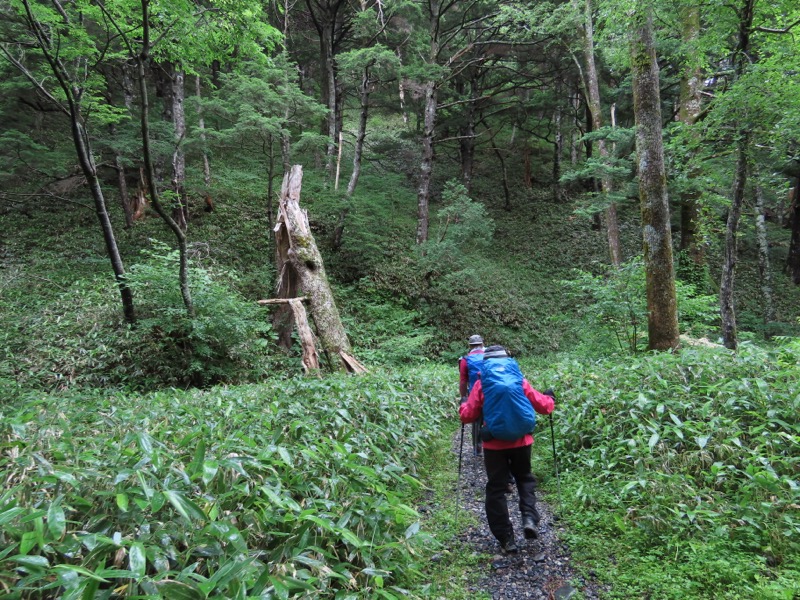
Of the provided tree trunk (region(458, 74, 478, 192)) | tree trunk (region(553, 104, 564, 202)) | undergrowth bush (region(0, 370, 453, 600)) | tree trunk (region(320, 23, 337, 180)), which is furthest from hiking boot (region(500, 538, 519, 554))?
tree trunk (region(553, 104, 564, 202))

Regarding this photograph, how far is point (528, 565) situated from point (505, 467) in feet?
2.43

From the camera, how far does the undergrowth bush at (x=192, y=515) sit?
1.82m

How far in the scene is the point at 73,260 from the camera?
11969 millimetres

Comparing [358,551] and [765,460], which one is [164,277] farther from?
[765,460]

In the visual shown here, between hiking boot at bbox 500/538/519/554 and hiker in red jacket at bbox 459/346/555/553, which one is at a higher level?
hiker in red jacket at bbox 459/346/555/553

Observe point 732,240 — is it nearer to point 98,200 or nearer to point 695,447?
point 695,447

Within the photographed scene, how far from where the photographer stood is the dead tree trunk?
8.88 meters

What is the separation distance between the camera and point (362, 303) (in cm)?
1420

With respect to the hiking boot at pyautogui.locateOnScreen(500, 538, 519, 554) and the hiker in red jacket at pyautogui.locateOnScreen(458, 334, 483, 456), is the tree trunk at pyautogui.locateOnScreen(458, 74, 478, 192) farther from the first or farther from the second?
the hiking boot at pyautogui.locateOnScreen(500, 538, 519, 554)

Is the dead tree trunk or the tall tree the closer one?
the tall tree

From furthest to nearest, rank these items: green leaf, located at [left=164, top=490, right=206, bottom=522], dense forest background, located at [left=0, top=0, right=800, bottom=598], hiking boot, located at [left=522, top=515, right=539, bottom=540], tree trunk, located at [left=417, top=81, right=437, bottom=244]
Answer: tree trunk, located at [left=417, top=81, right=437, bottom=244]
hiking boot, located at [left=522, top=515, right=539, bottom=540]
dense forest background, located at [left=0, top=0, right=800, bottom=598]
green leaf, located at [left=164, top=490, right=206, bottom=522]

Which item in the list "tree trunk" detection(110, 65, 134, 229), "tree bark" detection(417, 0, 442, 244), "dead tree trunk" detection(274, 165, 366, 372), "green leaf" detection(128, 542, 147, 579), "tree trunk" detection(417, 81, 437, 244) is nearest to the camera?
"green leaf" detection(128, 542, 147, 579)

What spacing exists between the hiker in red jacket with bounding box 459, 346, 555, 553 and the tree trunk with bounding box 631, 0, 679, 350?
4129mm

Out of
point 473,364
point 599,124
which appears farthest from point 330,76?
point 473,364
